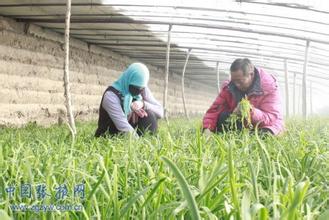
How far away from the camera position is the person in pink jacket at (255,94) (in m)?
3.69

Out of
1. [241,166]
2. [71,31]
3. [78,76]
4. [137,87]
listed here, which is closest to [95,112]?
[78,76]

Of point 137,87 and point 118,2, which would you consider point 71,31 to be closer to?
point 118,2

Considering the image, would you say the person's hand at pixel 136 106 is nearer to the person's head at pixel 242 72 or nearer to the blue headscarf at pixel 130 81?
the blue headscarf at pixel 130 81

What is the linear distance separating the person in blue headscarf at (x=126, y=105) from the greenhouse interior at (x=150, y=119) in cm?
1

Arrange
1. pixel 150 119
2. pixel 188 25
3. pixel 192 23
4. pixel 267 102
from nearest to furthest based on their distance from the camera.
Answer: pixel 267 102 < pixel 150 119 < pixel 188 25 < pixel 192 23

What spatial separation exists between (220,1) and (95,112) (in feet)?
18.4

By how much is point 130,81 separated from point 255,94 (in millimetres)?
1196

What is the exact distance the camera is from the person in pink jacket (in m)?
3.69

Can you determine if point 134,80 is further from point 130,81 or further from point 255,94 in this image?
point 255,94

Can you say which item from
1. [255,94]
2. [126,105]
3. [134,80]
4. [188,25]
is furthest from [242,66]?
[188,25]

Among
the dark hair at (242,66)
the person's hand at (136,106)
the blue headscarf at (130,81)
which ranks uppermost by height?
the dark hair at (242,66)

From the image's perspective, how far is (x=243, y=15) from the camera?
8680 mm

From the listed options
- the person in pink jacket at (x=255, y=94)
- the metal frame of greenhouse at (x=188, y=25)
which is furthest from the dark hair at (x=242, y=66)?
the metal frame of greenhouse at (x=188, y=25)

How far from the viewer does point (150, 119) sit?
4312mm
